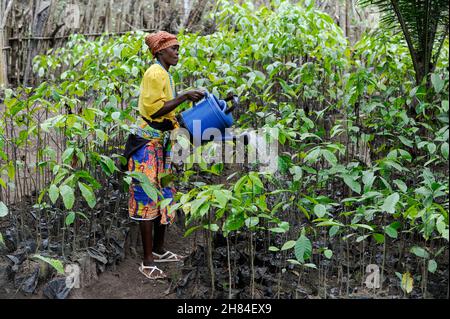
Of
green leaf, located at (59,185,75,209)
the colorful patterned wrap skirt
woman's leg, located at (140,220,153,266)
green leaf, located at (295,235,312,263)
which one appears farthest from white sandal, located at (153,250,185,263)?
green leaf, located at (295,235,312,263)

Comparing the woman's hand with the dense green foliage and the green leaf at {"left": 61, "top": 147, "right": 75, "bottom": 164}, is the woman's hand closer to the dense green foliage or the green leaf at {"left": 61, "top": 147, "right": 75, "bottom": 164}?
the dense green foliage

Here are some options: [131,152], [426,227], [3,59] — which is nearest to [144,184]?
[131,152]

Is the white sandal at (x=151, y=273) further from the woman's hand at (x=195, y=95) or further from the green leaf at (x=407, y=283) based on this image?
the green leaf at (x=407, y=283)

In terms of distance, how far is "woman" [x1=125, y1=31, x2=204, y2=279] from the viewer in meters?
2.83

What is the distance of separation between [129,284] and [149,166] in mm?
586

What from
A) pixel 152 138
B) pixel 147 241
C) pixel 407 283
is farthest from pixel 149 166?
pixel 407 283

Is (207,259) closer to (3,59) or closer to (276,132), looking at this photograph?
(276,132)

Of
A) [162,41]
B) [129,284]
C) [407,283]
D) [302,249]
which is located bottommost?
[129,284]

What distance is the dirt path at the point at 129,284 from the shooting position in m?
2.73

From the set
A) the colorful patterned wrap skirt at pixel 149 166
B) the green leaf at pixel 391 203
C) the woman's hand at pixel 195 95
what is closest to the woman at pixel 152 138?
the colorful patterned wrap skirt at pixel 149 166

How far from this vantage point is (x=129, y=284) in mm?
2898

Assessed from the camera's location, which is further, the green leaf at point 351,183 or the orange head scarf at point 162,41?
the orange head scarf at point 162,41

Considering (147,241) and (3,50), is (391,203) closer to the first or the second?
(147,241)
